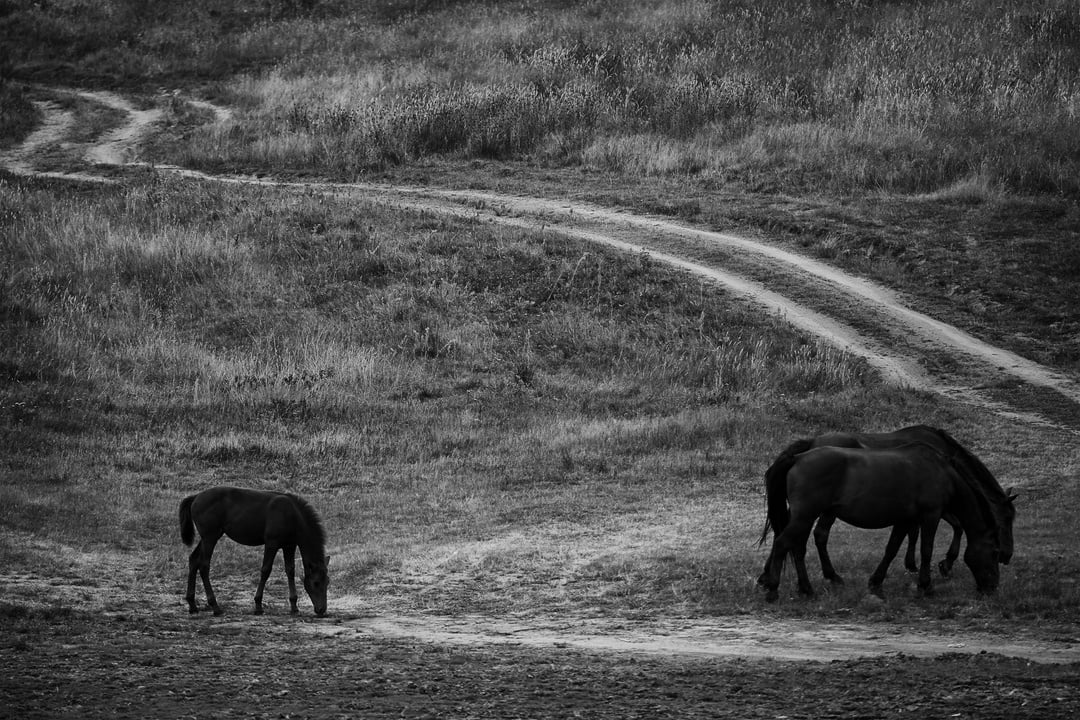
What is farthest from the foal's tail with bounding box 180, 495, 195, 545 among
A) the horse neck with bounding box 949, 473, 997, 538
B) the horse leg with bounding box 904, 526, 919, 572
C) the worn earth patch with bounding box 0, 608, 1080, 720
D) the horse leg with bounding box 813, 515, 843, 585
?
the horse neck with bounding box 949, 473, 997, 538

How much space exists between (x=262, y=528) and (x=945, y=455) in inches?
265

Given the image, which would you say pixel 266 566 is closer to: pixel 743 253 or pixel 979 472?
pixel 979 472

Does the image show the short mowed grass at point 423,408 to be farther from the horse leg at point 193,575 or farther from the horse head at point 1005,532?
the horse leg at point 193,575

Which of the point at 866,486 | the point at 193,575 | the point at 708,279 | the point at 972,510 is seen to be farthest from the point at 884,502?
the point at 708,279

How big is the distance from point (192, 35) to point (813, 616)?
47.3 meters

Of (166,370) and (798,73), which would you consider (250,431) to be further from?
(798,73)

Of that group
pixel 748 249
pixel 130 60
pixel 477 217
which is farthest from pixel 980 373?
pixel 130 60

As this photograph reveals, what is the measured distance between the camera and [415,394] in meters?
23.4

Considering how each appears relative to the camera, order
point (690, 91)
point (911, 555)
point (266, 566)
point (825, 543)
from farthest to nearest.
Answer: point (690, 91)
point (911, 555)
point (825, 543)
point (266, 566)

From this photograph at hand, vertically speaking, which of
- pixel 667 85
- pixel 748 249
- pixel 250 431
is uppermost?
pixel 667 85

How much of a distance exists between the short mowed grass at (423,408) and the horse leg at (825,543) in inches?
10.3

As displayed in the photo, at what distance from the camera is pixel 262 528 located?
41.7ft

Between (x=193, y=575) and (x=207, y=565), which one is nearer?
(x=207, y=565)

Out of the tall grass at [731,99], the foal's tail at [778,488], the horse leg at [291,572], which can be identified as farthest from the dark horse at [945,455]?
the tall grass at [731,99]
